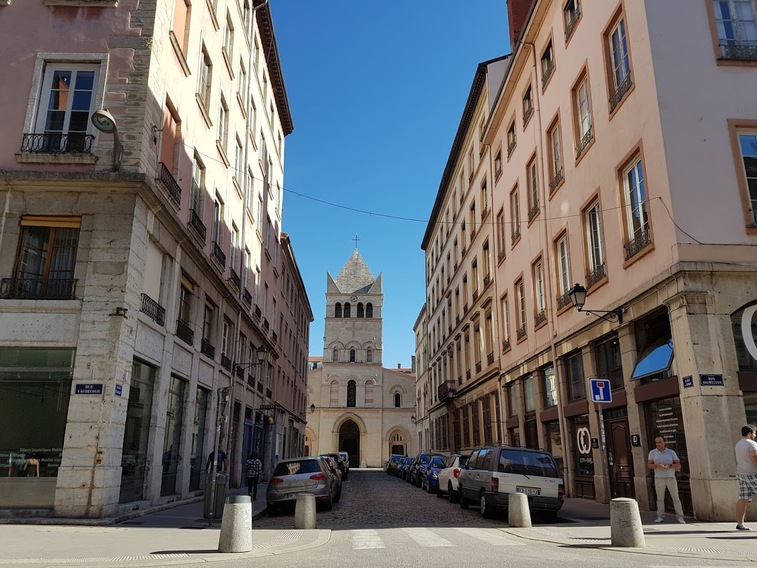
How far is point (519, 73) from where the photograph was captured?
26.5m

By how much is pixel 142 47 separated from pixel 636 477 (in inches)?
621

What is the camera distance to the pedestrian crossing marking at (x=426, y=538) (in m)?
9.66

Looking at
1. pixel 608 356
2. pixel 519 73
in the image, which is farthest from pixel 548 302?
pixel 519 73

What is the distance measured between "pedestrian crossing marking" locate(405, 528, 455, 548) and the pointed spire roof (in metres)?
69.8

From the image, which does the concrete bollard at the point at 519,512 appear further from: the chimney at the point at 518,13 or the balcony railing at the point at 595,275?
the chimney at the point at 518,13

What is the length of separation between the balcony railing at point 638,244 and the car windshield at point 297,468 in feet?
31.9

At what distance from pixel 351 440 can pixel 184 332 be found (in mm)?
60418

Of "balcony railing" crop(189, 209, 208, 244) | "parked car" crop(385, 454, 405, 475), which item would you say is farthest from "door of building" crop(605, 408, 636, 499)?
"parked car" crop(385, 454, 405, 475)

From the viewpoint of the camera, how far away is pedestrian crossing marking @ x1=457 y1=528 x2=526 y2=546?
387 inches

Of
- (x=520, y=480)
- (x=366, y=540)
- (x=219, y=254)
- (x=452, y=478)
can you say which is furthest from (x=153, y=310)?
(x=452, y=478)

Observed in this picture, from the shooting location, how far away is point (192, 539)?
33.9 ft

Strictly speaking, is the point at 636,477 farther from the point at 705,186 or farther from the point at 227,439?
the point at 227,439

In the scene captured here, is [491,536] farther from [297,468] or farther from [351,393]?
[351,393]

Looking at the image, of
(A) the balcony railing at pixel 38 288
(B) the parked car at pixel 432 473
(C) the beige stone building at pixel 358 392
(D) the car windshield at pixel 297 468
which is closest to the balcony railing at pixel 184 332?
(A) the balcony railing at pixel 38 288
